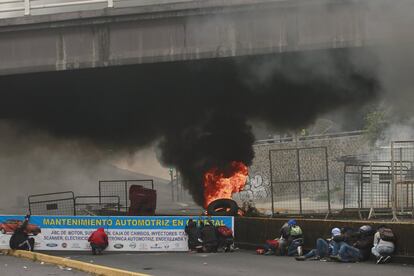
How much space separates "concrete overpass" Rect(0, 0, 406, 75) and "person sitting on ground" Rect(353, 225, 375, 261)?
11.5 ft

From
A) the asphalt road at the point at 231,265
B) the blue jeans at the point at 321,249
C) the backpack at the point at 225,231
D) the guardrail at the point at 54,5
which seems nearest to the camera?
the asphalt road at the point at 231,265

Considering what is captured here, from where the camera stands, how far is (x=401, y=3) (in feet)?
29.0

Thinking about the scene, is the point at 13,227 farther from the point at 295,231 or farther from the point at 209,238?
the point at 295,231

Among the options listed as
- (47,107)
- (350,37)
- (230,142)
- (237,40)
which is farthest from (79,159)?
(350,37)

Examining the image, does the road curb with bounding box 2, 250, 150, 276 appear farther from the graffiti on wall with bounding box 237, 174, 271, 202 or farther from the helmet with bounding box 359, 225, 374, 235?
the graffiti on wall with bounding box 237, 174, 271, 202

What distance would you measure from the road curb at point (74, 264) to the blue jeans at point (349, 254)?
11.7 feet

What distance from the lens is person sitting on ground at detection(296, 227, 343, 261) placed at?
9.38 metres

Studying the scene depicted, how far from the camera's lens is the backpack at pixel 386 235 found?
29.2ft

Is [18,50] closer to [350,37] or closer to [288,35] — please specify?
[288,35]

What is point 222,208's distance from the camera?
43.3 feet

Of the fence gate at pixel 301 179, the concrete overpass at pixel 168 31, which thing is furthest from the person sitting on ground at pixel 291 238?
the fence gate at pixel 301 179

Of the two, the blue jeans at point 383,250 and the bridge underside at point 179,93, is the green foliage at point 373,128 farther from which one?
the blue jeans at point 383,250

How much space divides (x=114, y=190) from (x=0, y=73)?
428 inches

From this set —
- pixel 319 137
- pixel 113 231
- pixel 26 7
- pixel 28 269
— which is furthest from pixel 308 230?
pixel 319 137
